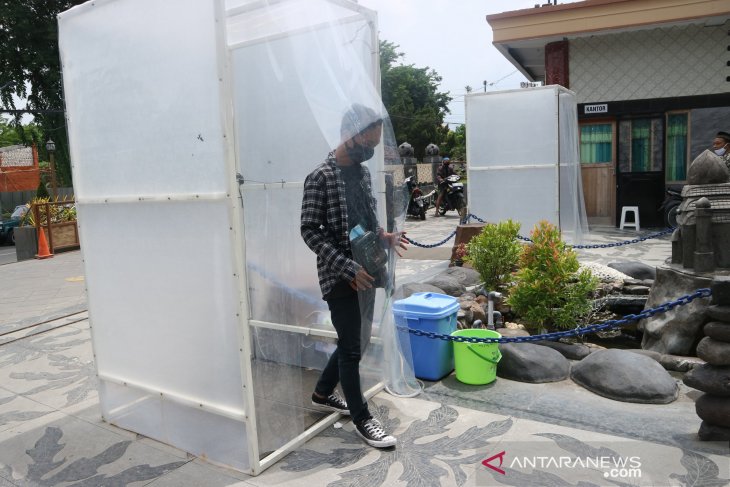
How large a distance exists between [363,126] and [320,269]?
838 millimetres

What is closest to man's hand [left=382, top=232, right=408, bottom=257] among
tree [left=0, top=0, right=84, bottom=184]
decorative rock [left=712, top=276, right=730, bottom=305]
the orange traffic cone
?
decorative rock [left=712, top=276, right=730, bottom=305]

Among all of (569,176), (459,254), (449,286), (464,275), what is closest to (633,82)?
(569,176)

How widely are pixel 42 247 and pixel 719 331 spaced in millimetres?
12847

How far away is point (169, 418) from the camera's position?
3336 millimetres

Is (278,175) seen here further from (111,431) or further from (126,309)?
(111,431)

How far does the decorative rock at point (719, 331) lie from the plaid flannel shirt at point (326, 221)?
6.55ft

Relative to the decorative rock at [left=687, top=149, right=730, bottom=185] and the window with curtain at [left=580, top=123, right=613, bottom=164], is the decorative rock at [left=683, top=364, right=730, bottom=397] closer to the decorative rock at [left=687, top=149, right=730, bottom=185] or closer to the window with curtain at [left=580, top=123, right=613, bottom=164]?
the decorative rock at [left=687, top=149, right=730, bottom=185]

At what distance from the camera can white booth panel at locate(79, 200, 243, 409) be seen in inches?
116

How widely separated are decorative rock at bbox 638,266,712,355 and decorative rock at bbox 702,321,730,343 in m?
1.40

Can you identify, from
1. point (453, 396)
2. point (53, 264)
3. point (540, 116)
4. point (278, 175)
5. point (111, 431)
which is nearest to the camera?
point (111, 431)

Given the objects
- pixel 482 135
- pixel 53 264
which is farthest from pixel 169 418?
pixel 53 264

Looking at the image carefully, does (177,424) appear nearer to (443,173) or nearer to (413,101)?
(443,173)

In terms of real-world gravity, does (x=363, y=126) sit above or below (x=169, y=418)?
above

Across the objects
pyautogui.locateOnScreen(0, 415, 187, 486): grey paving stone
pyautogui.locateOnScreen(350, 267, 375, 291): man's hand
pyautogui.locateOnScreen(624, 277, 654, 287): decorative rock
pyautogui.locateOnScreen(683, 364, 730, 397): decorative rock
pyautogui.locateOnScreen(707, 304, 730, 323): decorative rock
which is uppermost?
pyautogui.locateOnScreen(350, 267, 375, 291): man's hand
